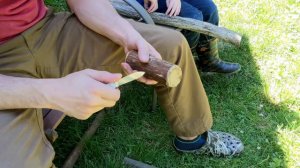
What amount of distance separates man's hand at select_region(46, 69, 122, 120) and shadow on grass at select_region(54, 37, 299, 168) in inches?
37.2

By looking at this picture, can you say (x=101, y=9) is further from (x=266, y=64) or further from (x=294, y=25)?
(x=294, y=25)

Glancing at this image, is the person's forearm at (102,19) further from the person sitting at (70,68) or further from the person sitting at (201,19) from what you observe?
the person sitting at (201,19)

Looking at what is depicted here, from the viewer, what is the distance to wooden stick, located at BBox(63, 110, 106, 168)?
2.22 meters

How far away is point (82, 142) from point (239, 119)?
3.58 ft

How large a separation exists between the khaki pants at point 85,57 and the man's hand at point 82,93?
0.63 feet

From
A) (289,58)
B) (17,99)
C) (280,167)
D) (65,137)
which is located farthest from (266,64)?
(17,99)

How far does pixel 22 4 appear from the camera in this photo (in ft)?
6.11

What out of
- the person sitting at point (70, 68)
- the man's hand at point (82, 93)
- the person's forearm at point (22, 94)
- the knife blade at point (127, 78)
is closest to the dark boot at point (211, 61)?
the person sitting at point (70, 68)

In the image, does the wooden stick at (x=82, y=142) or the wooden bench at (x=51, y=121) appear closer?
the wooden bench at (x=51, y=121)

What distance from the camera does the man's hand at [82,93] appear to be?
57.5 inches

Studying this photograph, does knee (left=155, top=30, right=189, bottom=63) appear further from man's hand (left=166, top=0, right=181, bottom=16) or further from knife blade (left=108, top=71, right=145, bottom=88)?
man's hand (left=166, top=0, right=181, bottom=16)

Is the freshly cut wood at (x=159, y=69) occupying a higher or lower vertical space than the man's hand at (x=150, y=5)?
higher

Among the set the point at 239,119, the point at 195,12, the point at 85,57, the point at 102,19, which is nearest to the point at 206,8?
the point at 195,12

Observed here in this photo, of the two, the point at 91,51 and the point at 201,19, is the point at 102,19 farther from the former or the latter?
the point at 201,19
